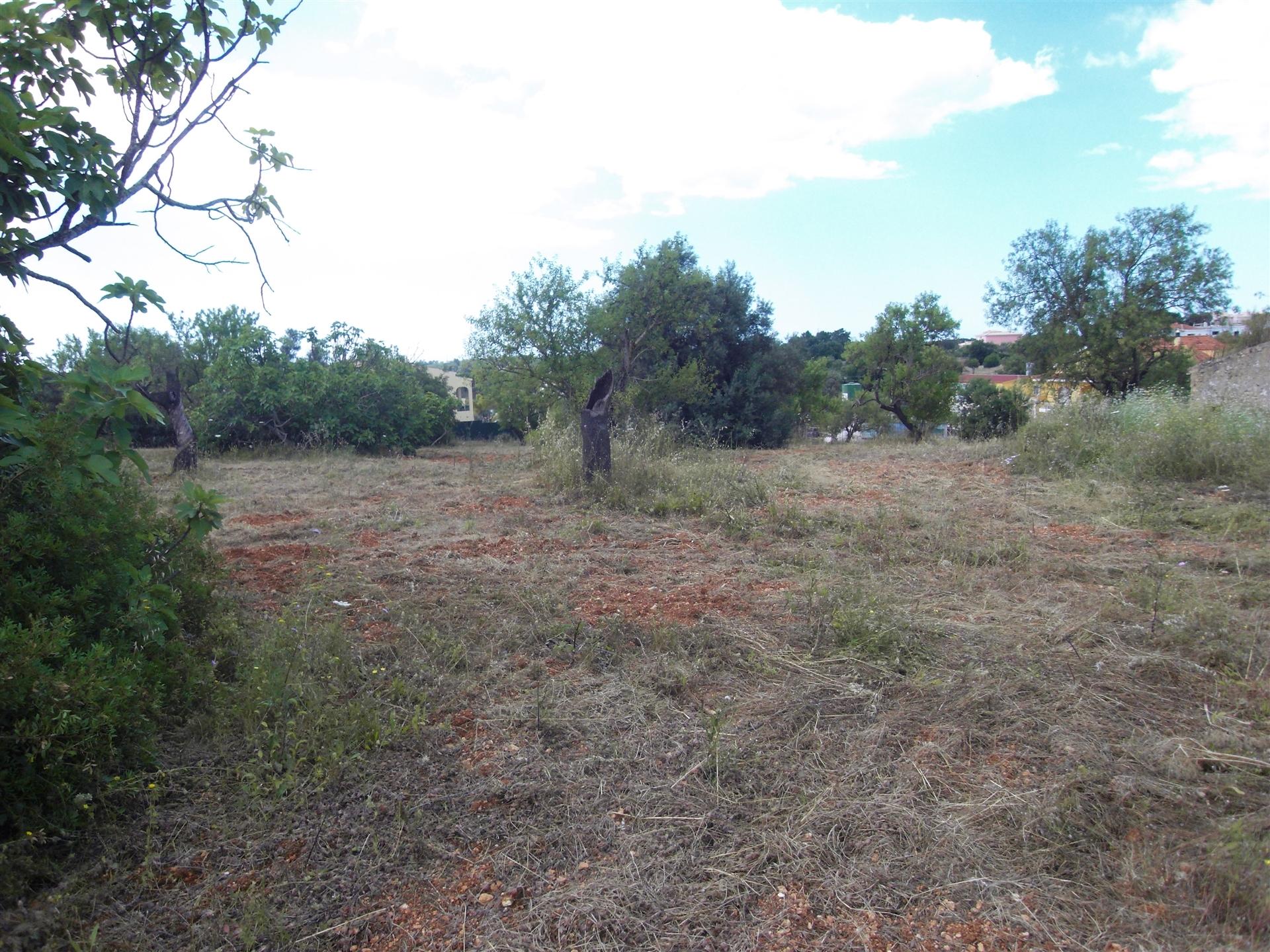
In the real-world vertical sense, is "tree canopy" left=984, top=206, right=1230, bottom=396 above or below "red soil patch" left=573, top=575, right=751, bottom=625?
above

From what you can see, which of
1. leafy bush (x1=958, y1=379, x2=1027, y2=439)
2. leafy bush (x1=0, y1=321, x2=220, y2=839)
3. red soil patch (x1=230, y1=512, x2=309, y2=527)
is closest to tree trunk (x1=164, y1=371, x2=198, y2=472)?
red soil patch (x1=230, y1=512, x2=309, y2=527)

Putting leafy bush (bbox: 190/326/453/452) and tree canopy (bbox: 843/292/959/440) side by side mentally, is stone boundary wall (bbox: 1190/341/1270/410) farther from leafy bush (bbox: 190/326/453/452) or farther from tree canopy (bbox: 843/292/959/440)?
leafy bush (bbox: 190/326/453/452)

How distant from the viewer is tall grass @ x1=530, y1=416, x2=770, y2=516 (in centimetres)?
683

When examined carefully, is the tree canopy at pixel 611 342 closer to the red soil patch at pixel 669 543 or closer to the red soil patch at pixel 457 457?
the red soil patch at pixel 457 457

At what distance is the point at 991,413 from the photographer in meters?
16.0

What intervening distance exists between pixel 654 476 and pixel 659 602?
139 inches

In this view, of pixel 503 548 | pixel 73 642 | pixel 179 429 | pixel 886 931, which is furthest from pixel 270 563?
pixel 179 429

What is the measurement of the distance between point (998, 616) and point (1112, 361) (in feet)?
60.9

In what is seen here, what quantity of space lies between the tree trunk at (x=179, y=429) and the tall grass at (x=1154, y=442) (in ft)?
35.1

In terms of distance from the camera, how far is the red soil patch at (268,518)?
630 cm

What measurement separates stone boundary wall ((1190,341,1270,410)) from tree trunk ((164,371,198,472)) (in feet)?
42.8

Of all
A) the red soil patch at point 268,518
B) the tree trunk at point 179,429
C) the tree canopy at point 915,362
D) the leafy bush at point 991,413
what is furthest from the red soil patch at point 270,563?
the tree canopy at point 915,362

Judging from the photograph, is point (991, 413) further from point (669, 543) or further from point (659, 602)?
point (659, 602)

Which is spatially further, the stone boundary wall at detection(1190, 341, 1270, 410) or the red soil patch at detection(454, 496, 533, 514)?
the stone boundary wall at detection(1190, 341, 1270, 410)
